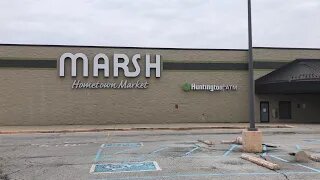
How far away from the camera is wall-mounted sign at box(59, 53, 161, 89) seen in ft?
116

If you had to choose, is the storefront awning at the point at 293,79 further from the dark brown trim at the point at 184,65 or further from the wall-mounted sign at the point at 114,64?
the wall-mounted sign at the point at 114,64

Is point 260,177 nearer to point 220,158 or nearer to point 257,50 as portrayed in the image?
point 220,158

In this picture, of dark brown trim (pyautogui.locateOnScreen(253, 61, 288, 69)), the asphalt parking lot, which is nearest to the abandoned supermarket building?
dark brown trim (pyautogui.locateOnScreen(253, 61, 288, 69))

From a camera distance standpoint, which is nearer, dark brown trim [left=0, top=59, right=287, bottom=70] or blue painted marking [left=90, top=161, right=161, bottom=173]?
blue painted marking [left=90, top=161, right=161, bottom=173]

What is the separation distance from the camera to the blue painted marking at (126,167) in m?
11.9

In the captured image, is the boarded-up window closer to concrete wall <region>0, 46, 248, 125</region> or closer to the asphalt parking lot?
concrete wall <region>0, 46, 248, 125</region>

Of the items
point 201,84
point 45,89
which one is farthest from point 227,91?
point 45,89

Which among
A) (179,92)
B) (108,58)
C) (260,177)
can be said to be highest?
(108,58)

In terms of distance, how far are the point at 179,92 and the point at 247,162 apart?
77.5 ft

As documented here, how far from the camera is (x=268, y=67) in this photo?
37.8 m

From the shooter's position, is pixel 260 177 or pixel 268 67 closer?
pixel 260 177

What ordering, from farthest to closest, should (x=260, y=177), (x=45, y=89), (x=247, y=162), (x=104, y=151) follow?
(x=45, y=89), (x=104, y=151), (x=247, y=162), (x=260, y=177)

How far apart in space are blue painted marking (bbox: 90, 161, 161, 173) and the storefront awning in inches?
911

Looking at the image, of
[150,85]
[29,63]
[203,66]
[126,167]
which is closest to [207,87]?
[203,66]
